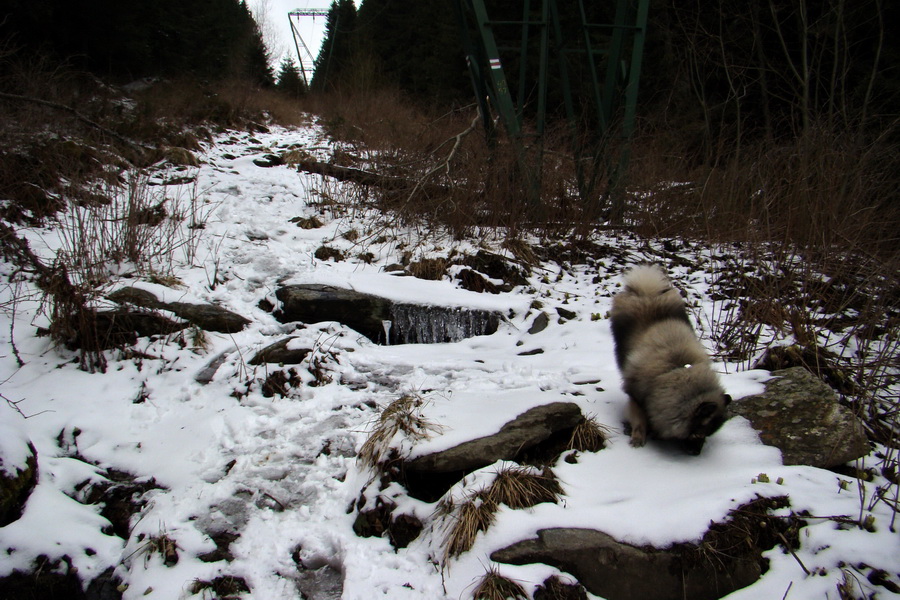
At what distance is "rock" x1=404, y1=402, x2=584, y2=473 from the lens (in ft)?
8.93

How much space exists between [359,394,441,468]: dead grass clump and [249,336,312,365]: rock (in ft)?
4.27

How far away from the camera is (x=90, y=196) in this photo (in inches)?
180

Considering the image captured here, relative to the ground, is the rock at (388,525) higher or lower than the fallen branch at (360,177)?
lower

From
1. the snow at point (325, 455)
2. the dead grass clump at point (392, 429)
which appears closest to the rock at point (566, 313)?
the snow at point (325, 455)

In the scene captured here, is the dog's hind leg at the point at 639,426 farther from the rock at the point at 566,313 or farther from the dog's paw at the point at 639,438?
the rock at the point at 566,313

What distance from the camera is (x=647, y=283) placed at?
3268 mm

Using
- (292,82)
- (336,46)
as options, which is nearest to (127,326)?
(292,82)

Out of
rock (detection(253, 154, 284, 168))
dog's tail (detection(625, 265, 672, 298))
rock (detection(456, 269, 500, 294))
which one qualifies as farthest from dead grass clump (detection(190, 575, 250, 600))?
rock (detection(253, 154, 284, 168))

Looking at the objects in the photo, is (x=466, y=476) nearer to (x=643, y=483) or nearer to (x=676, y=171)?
(x=643, y=483)

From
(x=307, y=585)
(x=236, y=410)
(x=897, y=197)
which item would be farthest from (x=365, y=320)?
(x=897, y=197)

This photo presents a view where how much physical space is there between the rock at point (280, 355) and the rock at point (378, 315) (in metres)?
0.70

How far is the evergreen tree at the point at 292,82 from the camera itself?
20853 mm

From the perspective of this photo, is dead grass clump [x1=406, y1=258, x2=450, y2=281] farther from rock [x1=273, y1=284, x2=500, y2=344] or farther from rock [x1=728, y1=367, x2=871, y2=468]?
rock [x1=728, y1=367, x2=871, y2=468]

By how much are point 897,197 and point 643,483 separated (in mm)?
5842
